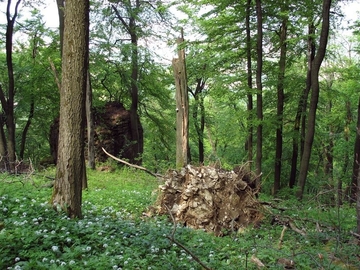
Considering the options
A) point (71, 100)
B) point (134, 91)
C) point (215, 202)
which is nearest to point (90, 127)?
point (134, 91)

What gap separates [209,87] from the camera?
15164 millimetres

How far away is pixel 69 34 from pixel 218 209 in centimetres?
478

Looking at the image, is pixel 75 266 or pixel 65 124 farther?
pixel 65 124

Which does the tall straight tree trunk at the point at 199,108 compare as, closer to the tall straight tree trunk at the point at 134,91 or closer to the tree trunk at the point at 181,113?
the tall straight tree trunk at the point at 134,91

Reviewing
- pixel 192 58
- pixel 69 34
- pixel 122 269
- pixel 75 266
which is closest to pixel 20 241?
pixel 75 266

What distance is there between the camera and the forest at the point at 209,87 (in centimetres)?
1215

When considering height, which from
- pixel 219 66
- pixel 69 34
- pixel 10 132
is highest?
pixel 219 66

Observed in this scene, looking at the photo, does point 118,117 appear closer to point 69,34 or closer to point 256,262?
point 69,34

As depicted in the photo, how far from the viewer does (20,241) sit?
3.88 meters

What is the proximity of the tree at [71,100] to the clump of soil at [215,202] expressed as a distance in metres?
2.55

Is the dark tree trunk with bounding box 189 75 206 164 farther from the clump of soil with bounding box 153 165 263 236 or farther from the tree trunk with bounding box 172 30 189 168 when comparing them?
the clump of soil with bounding box 153 165 263 236

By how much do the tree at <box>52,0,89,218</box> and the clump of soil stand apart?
2.55 m

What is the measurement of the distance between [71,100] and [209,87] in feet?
33.8

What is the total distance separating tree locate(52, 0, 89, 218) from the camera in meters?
5.52
